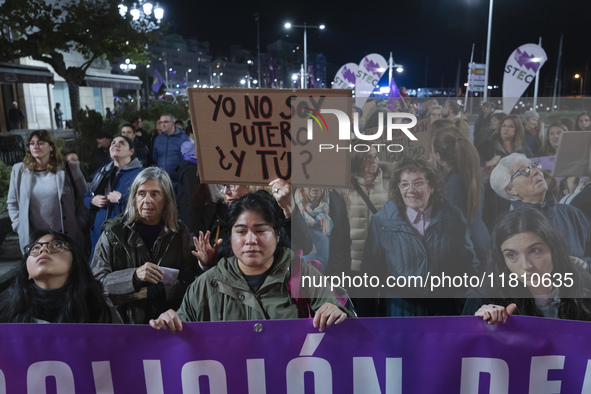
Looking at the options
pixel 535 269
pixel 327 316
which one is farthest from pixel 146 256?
pixel 535 269

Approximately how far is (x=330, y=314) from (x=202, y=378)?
0.65 metres

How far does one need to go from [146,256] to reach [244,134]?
110 centimetres

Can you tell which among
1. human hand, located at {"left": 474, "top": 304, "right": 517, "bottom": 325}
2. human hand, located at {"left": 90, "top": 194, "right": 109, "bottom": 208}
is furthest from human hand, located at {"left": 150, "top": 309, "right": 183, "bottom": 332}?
human hand, located at {"left": 90, "top": 194, "right": 109, "bottom": 208}

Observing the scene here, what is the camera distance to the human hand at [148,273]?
3008mm

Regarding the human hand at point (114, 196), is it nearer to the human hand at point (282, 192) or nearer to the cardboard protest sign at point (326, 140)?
the human hand at point (282, 192)

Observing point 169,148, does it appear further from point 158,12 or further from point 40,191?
point 158,12

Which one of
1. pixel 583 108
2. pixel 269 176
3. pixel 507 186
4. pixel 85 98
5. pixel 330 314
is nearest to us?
pixel 330 314

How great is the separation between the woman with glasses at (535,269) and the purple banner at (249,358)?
32 cm

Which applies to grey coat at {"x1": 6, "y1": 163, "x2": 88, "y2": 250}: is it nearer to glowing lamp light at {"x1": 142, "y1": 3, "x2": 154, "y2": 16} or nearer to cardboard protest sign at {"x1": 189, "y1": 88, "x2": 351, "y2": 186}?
cardboard protest sign at {"x1": 189, "y1": 88, "x2": 351, "y2": 186}

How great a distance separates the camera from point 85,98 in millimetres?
32031

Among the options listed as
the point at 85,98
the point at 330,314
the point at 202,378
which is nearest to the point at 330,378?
the point at 330,314

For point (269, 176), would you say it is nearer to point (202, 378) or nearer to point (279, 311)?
point (279, 311)

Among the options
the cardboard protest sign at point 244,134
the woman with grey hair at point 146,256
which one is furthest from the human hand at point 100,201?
the cardboard protest sign at point 244,134

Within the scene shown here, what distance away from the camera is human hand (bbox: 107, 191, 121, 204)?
15.0 ft
